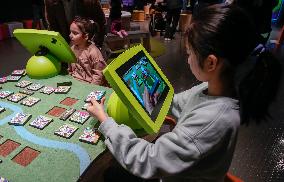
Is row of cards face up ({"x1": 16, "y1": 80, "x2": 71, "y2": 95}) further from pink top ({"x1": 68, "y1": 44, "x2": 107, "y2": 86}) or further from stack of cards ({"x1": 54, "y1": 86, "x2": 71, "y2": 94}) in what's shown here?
pink top ({"x1": 68, "y1": 44, "x2": 107, "y2": 86})

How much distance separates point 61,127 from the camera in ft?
4.25

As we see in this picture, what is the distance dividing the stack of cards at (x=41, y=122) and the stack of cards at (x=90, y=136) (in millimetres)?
220

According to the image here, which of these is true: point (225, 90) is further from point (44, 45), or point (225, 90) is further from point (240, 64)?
point (44, 45)

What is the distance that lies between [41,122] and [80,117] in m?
0.20

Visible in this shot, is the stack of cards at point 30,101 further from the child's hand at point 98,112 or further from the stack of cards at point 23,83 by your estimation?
the child's hand at point 98,112

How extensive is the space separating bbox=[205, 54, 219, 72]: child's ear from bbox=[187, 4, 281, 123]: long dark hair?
14 millimetres

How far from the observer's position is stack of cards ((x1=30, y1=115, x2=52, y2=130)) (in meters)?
1.31

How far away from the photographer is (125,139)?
0.99 metres

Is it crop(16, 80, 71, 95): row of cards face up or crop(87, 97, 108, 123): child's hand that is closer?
crop(87, 97, 108, 123): child's hand

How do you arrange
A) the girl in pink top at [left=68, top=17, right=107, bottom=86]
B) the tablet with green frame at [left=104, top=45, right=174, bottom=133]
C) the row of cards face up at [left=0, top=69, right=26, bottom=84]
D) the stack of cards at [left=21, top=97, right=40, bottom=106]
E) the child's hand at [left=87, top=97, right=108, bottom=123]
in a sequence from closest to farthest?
the tablet with green frame at [left=104, top=45, right=174, bottom=133], the child's hand at [left=87, top=97, right=108, bottom=123], the stack of cards at [left=21, top=97, right=40, bottom=106], the row of cards face up at [left=0, top=69, right=26, bottom=84], the girl in pink top at [left=68, top=17, right=107, bottom=86]

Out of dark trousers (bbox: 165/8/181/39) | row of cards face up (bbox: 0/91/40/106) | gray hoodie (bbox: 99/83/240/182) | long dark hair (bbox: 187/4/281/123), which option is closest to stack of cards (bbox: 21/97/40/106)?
row of cards face up (bbox: 0/91/40/106)

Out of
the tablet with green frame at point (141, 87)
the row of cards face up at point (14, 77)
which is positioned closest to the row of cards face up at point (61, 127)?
the tablet with green frame at point (141, 87)

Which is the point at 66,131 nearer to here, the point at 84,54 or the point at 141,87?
the point at 141,87

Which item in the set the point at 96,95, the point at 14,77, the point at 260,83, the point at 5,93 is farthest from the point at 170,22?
the point at 260,83
